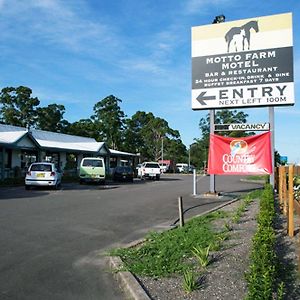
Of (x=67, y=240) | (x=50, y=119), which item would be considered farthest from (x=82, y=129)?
(x=67, y=240)

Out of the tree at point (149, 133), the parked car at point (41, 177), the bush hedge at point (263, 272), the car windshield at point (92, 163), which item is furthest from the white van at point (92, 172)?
the tree at point (149, 133)

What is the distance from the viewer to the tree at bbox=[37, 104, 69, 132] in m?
63.9

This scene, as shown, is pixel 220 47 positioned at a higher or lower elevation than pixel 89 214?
higher

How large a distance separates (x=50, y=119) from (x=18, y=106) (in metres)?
5.17

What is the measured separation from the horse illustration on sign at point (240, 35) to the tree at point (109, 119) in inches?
2023

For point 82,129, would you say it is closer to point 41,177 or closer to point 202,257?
point 41,177

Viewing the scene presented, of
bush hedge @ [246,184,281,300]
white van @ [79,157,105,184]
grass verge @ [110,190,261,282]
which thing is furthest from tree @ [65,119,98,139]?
bush hedge @ [246,184,281,300]

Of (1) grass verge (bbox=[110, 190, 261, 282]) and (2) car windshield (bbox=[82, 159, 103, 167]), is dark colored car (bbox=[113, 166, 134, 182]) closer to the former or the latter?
(2) car windshield (bbox=[82, 159, 103, 167])

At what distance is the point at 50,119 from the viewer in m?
63.9

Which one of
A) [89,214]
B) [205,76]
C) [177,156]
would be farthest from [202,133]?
[89,214]

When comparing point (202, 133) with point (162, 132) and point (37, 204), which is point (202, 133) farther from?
point (37, 204)

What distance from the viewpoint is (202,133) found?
285 ft

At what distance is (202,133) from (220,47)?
6876 centimetres

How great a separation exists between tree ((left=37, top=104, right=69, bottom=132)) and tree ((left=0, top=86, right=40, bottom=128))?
1.66m
